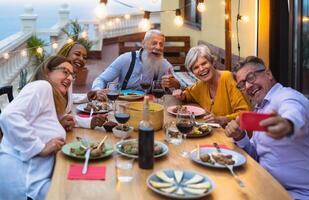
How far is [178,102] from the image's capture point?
341cm

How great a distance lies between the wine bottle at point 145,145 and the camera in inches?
73.6

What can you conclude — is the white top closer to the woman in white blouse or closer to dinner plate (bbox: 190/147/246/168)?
the woman in white blouse

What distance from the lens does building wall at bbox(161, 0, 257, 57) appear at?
4586mm

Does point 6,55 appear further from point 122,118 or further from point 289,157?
point 289,157

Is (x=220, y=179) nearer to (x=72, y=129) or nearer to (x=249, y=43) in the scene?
(x=72, y=129)

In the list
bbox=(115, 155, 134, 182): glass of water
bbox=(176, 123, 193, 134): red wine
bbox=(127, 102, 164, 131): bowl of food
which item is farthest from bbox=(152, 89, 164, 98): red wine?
bbox=(115, 155, 134, 182): glass of water

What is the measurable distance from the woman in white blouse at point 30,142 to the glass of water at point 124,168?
0.35 m

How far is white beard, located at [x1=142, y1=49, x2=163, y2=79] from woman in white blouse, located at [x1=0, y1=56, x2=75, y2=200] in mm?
1699

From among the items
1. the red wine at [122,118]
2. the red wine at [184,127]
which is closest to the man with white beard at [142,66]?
the red wine at [122,118]

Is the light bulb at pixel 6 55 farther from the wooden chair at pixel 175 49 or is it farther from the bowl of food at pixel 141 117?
the bowl of food at pixel 141 117

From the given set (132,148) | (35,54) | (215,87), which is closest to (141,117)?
(132,148)

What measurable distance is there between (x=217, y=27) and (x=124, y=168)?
4.45m

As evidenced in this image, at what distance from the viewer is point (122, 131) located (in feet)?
7.90

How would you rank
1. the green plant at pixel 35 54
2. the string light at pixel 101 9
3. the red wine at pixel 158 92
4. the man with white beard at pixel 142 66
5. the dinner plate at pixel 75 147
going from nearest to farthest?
1. the dinner plate at pixel 75 147
2. the red wine at pixel 158 92
3. the string light at pixel 101 9
4. the man with white beard at pixel 142 66
5. the green plant at pixel 35 54
